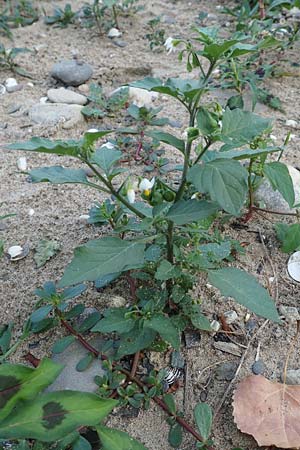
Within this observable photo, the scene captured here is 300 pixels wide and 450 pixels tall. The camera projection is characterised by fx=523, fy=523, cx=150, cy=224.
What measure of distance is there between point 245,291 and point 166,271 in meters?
0.16

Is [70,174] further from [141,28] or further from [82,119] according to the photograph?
[141,28]

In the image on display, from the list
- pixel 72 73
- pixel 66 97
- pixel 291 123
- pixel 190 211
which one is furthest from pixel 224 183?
pixel 72 73

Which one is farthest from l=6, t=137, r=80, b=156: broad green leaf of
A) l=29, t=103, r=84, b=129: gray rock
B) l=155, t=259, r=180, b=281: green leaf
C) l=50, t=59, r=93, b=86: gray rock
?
l=50, t=59, r=93, b=86: gray rock

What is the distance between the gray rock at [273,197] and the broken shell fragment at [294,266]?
0.60 ft

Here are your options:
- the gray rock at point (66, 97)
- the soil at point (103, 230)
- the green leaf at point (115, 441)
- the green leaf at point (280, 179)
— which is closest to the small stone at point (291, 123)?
the soil at point (103, 230)

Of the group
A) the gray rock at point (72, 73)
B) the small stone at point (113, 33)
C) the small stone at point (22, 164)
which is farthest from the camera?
the small stone at point (113, 33)

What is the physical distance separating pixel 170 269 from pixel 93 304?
1.10 feet

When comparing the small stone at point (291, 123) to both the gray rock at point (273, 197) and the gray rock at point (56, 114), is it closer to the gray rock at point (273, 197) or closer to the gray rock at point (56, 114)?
the gray rock at point (273, 197)

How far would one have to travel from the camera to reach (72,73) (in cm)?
238

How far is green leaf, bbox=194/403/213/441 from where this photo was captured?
1.06 m

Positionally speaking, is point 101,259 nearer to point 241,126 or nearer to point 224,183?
point 224,183

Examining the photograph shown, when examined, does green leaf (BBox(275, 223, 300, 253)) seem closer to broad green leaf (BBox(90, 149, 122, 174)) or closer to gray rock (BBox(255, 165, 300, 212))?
gray rock (BBox(255, 165, 300, 212))

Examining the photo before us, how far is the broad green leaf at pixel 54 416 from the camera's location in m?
0.89

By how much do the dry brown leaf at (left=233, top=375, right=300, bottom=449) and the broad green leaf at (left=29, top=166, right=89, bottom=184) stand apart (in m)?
0.57
